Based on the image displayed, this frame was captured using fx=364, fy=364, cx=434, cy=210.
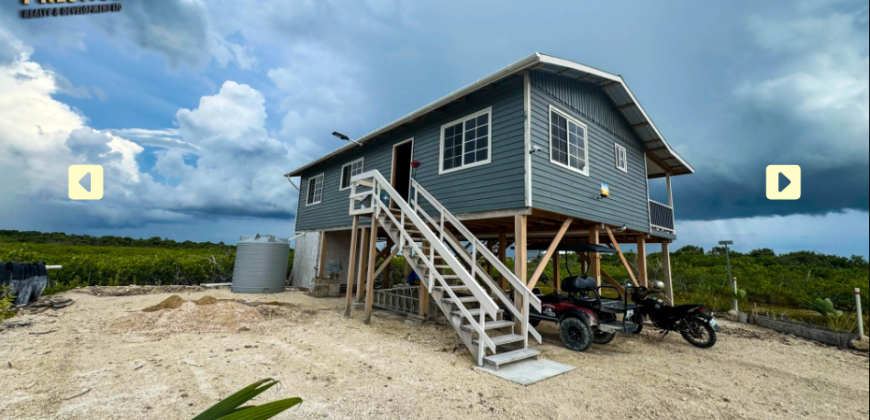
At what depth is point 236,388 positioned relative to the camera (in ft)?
12.9

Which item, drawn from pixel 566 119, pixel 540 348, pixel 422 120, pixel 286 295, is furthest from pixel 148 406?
pixel 286 295

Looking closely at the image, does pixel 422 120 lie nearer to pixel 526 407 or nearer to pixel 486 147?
pixel 486 147

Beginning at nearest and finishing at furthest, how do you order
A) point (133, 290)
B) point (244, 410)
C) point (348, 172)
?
point (244, 410)
point (133, 290)
point (348, 172)

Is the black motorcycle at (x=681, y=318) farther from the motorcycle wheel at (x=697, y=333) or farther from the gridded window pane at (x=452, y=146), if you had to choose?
the gridded window pane at (x=452, y=146)

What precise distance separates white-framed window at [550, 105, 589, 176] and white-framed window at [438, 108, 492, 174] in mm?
1356

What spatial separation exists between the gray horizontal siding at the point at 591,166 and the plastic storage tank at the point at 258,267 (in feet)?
32.5

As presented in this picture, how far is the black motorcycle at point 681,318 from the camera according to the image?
255 inches

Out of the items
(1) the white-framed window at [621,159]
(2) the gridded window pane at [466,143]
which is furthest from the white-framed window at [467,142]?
(1) the white-framed window at [621,159]

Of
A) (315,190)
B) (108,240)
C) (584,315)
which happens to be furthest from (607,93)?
(108,240)

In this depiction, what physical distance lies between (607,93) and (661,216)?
464cm

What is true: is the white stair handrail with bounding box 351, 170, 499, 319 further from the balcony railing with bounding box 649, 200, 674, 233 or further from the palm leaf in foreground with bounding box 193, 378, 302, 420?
the balcony railing with bounding box 649, 200, 674, 233

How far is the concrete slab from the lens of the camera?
4547 millimetres

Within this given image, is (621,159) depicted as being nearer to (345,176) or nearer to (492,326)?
(492,326)

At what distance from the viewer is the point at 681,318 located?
6.63 m
